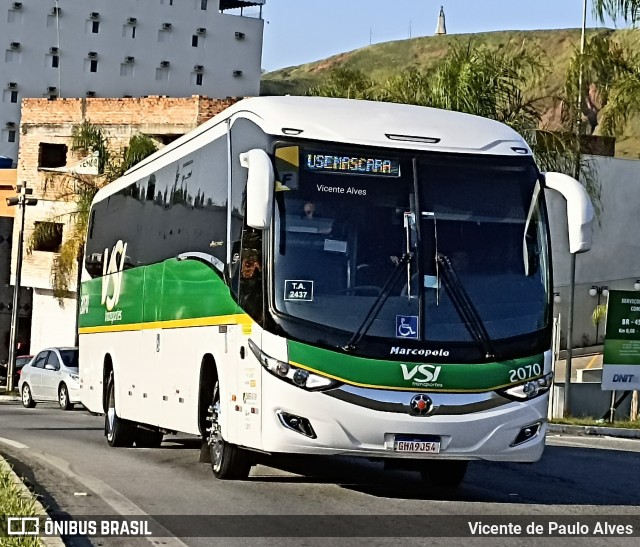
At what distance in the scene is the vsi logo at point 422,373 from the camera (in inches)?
486

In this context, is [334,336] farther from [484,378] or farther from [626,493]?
[626,493]

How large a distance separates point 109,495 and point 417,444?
2819 millimetres

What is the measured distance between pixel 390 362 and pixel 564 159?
823 inches

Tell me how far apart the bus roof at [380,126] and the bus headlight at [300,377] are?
7.05 feet

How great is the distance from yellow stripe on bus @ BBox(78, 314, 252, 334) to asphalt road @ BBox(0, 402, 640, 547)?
Answer: 1.57 meters

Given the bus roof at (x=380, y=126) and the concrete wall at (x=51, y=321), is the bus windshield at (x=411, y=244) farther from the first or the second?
the concrete wall at (x=51, y=321)

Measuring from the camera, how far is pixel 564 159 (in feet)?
106

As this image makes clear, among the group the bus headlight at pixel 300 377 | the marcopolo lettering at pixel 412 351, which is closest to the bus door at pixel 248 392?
the bus headlight at pixel 300 377

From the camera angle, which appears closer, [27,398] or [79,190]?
[27,398]

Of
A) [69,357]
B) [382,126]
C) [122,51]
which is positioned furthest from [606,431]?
[122,51]

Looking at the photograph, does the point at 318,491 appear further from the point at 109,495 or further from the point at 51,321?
the point at 51,321

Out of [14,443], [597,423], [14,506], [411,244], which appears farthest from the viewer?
[597,423]

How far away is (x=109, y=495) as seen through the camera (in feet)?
42.1

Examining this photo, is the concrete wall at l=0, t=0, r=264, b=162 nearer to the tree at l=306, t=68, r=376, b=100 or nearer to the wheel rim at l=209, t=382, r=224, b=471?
the tree at l=306, t=68, r=376, b=100
